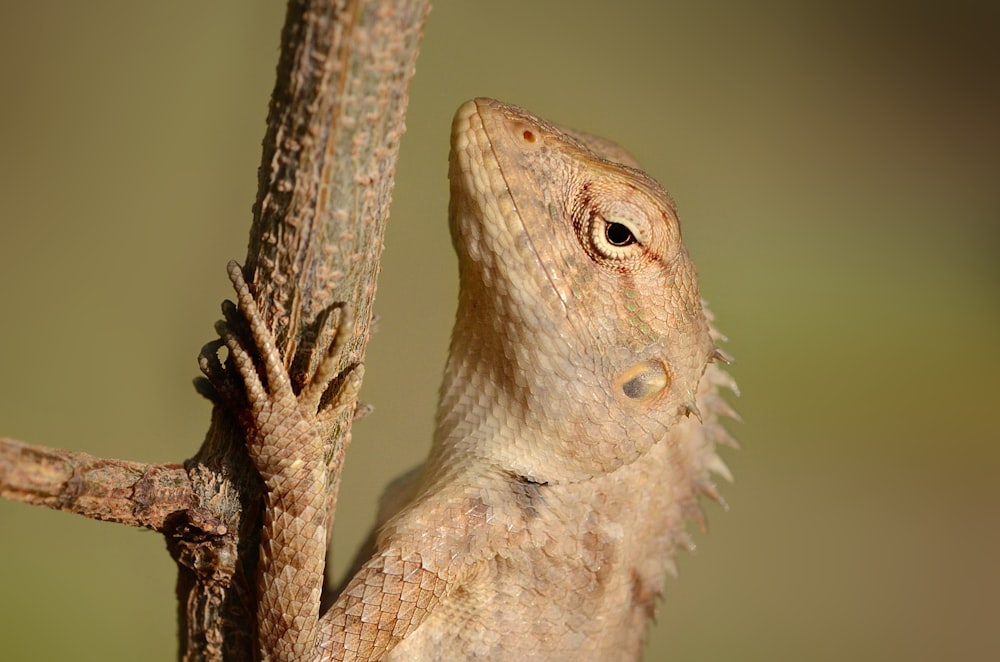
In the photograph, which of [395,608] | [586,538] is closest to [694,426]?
[586,538]

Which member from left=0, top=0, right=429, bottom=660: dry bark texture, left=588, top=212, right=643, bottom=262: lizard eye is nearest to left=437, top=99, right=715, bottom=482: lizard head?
left=588, top=212, right=643, bottom=262: lizard eye

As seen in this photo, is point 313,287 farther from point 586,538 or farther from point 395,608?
point 586,538

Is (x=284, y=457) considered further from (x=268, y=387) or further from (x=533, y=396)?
(x=533, y=396)

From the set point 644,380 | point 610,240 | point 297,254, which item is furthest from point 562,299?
point 297,254

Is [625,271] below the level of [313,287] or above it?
above

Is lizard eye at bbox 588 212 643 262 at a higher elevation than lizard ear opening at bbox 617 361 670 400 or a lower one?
higher

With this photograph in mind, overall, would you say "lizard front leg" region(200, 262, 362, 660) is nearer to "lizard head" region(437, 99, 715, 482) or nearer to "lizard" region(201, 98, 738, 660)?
"lizard" region(201, 98, 738, 660)

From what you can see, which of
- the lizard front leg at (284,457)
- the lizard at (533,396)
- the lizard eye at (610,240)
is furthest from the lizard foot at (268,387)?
the lizard eye at (610,240)
